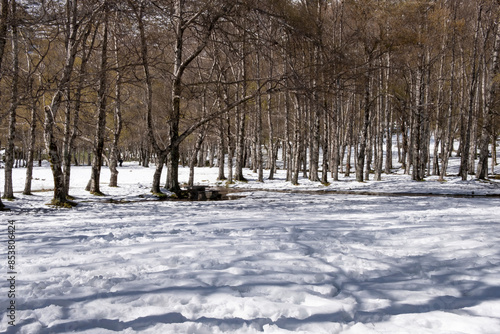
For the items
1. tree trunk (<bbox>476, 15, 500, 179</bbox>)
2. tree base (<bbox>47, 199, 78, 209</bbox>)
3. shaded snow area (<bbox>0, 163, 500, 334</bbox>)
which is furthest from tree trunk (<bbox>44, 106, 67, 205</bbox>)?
tree trunk (<bbox>476, 15, 500, 179</bbox>)

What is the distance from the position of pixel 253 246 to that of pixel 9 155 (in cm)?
1133

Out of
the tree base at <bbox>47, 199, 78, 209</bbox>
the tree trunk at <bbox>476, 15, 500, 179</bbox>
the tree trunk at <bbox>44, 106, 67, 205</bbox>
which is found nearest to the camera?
the tree base at <bbox>47, 199, 78, 209</bbox>

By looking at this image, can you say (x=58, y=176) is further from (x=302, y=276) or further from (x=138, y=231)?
(x=302, y=276)

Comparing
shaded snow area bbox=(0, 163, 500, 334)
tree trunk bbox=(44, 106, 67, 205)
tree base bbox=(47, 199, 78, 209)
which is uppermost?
tree trunk bbox=(44, 106, 67, 205)

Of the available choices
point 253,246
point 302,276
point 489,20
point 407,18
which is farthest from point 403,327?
point 489,20

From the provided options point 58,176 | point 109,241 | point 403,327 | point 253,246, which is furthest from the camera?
point 58,176

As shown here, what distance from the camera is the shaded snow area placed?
247 cm

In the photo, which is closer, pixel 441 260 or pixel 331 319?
pixel 331 319

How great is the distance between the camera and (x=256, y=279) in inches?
128

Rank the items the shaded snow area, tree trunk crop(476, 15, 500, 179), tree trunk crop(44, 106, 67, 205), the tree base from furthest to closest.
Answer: tree trunk crop(476, 15, 500, 179)
tree trunk crop(44, 106, 67, 205)
the tree base
the shaded snow area

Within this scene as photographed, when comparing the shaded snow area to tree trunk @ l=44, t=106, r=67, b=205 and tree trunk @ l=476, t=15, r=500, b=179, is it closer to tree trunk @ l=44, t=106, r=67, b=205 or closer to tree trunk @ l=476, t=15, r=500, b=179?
tree trunk @ l=44, t=106, r=67, b=205

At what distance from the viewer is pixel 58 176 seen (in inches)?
376

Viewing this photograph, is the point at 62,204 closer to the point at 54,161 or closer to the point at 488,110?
the point at 54,161

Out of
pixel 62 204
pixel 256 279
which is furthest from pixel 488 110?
pixel 62 204
